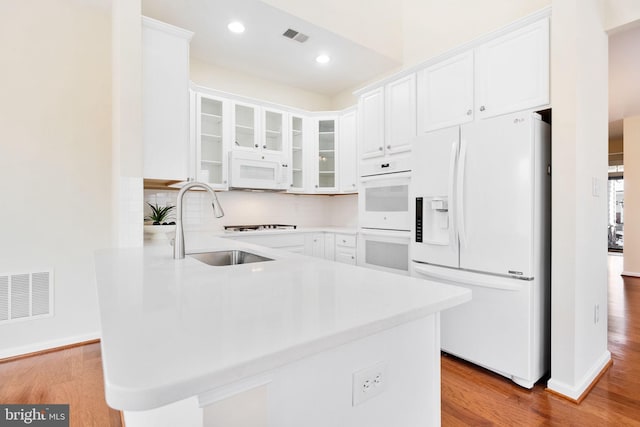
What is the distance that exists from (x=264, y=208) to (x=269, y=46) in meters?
1.83

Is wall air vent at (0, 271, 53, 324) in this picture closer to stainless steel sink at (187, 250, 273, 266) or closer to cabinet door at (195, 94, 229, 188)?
cabinet door at (195, 94, 229, 188)

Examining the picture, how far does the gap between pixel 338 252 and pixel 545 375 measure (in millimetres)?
2097

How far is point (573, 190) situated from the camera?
1.91m

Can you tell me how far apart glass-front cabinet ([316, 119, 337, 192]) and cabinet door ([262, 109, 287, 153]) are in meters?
0.50

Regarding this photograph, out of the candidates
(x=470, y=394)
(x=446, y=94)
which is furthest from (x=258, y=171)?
(x=470, y=394)

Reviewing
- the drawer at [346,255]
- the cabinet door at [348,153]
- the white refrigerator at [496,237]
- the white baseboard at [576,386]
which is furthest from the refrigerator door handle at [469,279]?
the cabinet door at [348,153]

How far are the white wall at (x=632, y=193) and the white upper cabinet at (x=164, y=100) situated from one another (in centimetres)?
690

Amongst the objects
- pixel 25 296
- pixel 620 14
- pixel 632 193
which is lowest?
pixel 25 296

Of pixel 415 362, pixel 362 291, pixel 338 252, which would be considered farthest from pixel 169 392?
pixel 338 252

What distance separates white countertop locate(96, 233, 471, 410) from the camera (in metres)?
0.46

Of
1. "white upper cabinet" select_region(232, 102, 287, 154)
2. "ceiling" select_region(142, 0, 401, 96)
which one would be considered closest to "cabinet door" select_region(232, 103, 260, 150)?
"white upper cabinet" select_region(232, 102, 287, 154)

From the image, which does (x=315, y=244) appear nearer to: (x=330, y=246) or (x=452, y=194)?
(x=330, y=246)

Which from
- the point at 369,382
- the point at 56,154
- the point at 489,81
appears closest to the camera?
the point at 369,382

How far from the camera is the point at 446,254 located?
2369 mm
